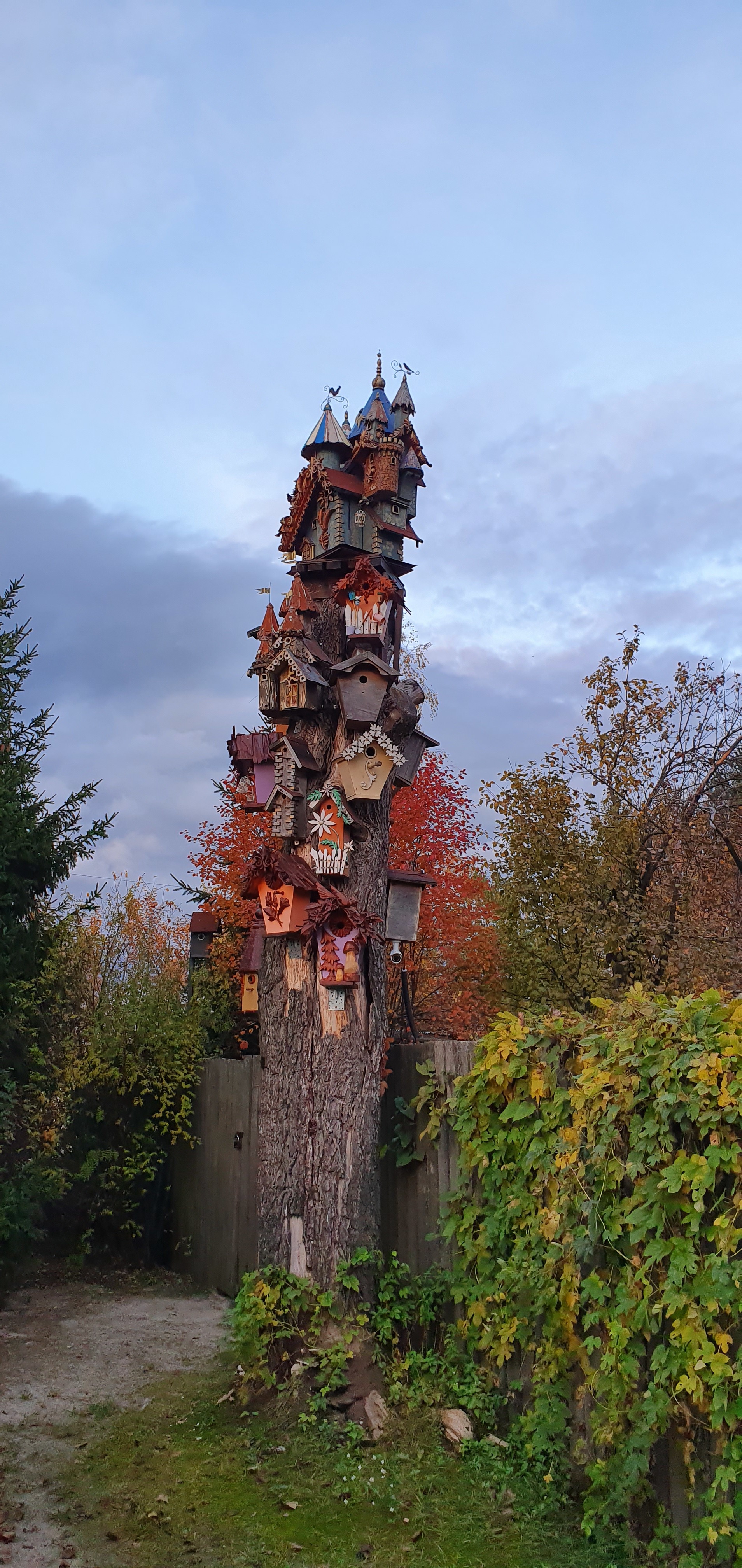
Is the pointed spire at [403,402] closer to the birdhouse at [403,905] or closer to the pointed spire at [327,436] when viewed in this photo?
the pointed spire at [327,436]

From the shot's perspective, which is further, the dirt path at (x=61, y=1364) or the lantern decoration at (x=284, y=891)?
the lantern decoration at (x=284, y=891)

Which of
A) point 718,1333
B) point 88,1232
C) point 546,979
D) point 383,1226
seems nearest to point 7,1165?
point 88,1232

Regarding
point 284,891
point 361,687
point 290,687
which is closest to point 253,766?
point 290,687

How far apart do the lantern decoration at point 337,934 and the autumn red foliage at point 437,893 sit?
28.2ft

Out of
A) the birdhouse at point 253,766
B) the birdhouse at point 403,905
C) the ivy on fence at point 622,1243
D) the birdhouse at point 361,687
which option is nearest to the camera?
the ivy on fence at point 622,1243

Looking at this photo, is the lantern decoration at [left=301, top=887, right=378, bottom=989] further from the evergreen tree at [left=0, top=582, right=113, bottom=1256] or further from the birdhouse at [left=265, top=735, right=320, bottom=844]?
the evergreen tree at [left=0, top=582, right=113, bottom=1256]

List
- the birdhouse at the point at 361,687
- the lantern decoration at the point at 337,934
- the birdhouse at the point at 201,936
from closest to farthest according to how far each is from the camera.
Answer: the lantern decoration at the point at 337,934, the birdhouse at the point at 361,687, the birdhouse at the point at 201,936

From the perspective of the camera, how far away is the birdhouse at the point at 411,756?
23.2 ft

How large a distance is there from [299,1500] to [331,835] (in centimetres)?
339

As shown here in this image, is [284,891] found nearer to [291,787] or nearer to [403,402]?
[291,787]

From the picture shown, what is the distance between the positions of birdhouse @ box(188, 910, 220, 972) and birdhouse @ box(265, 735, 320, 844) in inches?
223

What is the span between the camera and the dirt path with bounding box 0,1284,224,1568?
479 cm

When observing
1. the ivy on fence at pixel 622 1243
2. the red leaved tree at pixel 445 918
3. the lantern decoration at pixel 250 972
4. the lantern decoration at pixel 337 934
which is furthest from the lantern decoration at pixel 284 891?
the red leaved tree at pixel 445 918

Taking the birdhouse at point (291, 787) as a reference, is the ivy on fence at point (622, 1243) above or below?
below
